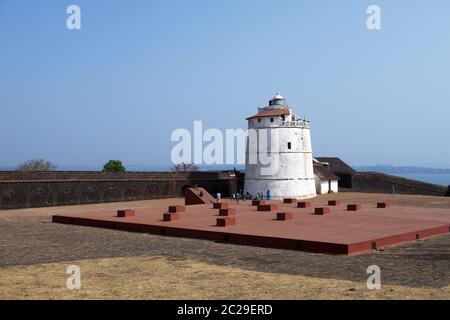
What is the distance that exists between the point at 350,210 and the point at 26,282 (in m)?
18.1

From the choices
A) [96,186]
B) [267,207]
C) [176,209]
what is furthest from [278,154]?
[176,209]

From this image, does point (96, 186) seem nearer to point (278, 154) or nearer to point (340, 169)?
point (278, 154)

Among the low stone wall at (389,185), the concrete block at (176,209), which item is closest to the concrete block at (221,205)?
the concrete block at (176,209)

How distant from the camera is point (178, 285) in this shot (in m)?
9.26

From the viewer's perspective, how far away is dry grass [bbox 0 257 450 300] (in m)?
8.32

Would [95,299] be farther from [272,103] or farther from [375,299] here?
[272,103]

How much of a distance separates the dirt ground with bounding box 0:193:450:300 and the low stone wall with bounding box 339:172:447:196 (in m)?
32.5

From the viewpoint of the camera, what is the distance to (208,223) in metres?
19.0

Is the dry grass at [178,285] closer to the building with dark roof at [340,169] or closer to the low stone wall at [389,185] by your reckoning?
the low stone wall at [389,185]

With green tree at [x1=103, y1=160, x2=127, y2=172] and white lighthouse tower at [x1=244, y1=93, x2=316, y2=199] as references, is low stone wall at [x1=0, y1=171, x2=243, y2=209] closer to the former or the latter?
white lighthouse tower at [x1=244, y1=93, x2=316, y2=199]

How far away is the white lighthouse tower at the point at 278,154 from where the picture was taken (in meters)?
41.1

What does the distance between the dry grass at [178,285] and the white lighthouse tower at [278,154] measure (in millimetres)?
30125

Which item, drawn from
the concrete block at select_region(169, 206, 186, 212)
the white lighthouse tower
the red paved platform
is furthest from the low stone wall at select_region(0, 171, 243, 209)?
the concrete block at select_region(169, 206, 186, 212)
